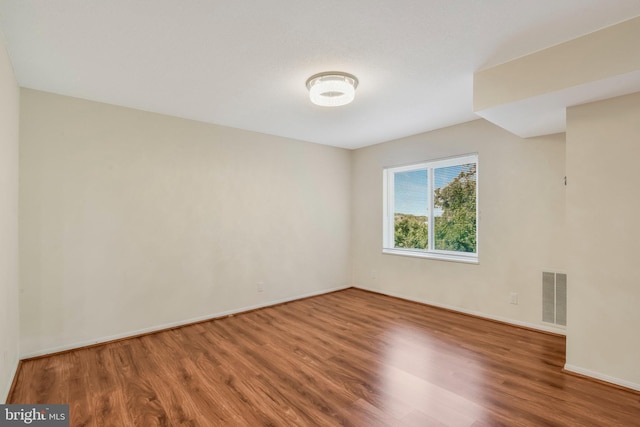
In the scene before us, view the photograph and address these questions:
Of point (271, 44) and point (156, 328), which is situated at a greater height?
point (271, 44)

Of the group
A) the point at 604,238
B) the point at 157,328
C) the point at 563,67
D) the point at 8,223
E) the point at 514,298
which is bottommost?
the point at 157,328

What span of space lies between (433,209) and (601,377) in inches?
100.0

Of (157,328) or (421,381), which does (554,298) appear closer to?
(421,381)

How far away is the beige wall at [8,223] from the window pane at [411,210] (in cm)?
452

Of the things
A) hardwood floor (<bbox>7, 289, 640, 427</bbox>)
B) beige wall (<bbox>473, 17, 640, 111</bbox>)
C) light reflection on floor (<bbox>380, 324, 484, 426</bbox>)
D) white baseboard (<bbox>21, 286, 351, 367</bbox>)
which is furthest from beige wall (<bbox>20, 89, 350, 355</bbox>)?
beige wall (<bbox>473, 17, 640, 111</bbox>)

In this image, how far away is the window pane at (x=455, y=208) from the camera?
13.2 feet

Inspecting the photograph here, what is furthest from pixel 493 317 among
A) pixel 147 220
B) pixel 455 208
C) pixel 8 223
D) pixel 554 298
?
pixel 8 223

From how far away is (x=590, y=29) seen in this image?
1.97 meters

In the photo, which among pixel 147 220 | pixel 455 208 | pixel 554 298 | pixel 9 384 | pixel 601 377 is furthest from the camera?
pixel 455 208

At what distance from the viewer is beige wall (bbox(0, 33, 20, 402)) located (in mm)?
2004

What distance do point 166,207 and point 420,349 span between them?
3.19 meters

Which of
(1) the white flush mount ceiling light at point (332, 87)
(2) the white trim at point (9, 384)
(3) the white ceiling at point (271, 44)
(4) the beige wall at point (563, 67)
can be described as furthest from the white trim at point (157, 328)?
(4) the beige wall at point (563, 67)

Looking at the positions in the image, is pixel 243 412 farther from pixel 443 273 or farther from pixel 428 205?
pixel 428 205

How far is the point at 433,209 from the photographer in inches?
174
